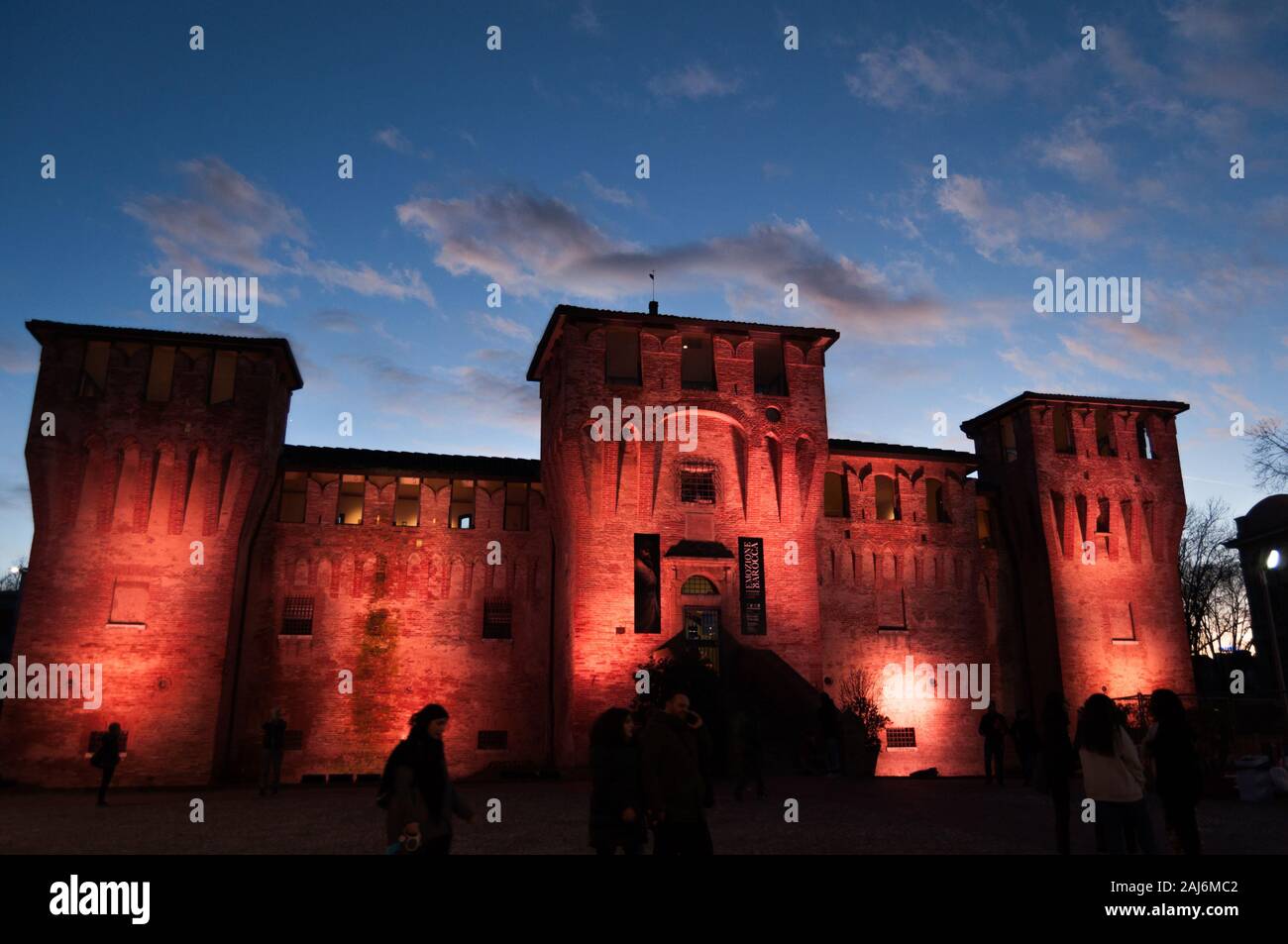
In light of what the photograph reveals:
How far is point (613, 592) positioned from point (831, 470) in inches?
378

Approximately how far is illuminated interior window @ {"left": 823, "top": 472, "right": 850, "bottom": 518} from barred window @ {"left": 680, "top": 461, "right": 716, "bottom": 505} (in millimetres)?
4990

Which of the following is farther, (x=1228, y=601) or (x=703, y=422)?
(x=1228, y=601)

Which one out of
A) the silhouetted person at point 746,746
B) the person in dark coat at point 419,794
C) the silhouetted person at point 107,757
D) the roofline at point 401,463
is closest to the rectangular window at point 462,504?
the roofline at point 401,463

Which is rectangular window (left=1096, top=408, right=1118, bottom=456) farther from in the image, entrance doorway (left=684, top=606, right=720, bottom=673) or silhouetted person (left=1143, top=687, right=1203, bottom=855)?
silhouetted person (left=1143, top=687, right=1203, bottom=855)

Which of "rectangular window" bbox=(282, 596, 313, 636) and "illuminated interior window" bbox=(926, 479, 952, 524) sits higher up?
"illuminated interior window" bbox=(926, 479, 952, 524)

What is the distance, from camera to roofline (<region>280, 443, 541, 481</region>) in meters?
27.8

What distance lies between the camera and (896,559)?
3011cm

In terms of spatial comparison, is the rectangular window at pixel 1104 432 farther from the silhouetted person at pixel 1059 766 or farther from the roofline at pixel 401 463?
the silhouetted person at pixel 1059 766

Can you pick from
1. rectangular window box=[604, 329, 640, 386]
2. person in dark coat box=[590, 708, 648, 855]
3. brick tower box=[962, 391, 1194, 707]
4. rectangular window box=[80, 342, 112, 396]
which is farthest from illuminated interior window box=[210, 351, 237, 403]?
brick tower box=[962, 391, 1194, 707]

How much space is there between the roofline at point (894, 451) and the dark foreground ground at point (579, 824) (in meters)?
13.4

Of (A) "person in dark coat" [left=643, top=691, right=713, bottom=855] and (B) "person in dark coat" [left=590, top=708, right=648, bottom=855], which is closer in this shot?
(A) "person in dark coat" [left=643, top=691, right=713, bottom=855]

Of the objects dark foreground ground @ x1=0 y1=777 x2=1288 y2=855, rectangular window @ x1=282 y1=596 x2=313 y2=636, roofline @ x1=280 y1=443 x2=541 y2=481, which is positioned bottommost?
dark foreground ground @ x1=0 y1=777 x2=1288 y2=855
